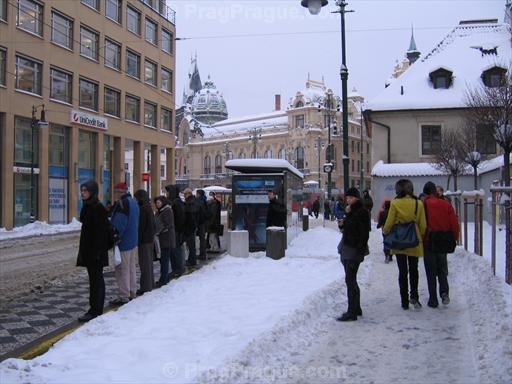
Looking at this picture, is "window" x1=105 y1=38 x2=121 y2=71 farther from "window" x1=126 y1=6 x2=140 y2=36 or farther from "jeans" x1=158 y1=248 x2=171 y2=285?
"jeans" x1=158 y1=248 x2=171 y2=285

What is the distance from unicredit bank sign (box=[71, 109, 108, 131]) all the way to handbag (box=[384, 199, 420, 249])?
29.8 metres

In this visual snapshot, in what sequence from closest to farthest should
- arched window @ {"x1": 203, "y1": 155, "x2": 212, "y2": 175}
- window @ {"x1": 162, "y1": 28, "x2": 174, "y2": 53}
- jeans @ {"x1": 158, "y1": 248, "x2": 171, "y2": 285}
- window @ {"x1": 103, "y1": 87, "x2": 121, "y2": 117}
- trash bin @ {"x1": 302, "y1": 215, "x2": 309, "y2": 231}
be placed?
jeans @ {"x1": 158, "y1": 248, "x2": 171, "y2": 285} → trash bin @ {"x1": 302, "y1": 215, "x2": 309, "y2": 231} → window @ {"x1": 103, "y1": 87, "x2": 121, "y2": 117} → window @ {"x1": 162, "y1": 28, "x2": 174, "y2": 53} → arched window @ {"x1": 203, "y1": 155, "x2": 212, "y2": 175}

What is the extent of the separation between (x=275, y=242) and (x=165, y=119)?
118 ft

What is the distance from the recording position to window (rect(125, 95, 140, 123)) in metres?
41.7

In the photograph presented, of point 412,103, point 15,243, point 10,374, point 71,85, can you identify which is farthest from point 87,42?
point 10,374

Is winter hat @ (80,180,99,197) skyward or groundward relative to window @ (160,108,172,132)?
groundward

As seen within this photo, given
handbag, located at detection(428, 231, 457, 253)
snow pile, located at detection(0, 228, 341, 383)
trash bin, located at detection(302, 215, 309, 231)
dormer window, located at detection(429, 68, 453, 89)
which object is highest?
dormer window, located at detection(429, 68, 453, 89)

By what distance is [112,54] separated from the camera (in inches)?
1556

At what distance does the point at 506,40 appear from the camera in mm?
41906

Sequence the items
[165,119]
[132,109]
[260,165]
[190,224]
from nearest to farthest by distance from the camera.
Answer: [190,224] < [260,165] < [132,109] < [165,119]

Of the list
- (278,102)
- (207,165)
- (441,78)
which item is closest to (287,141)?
(207,165)

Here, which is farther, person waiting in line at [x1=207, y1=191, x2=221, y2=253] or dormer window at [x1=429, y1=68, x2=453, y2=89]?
dormer window at [x1=429, y1=68, x2=453, y2=89]

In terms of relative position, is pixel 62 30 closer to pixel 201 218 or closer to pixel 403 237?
pixel 201 218

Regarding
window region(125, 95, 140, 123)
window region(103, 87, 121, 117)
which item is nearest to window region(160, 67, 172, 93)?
window region(125, 95, 140, 123)
